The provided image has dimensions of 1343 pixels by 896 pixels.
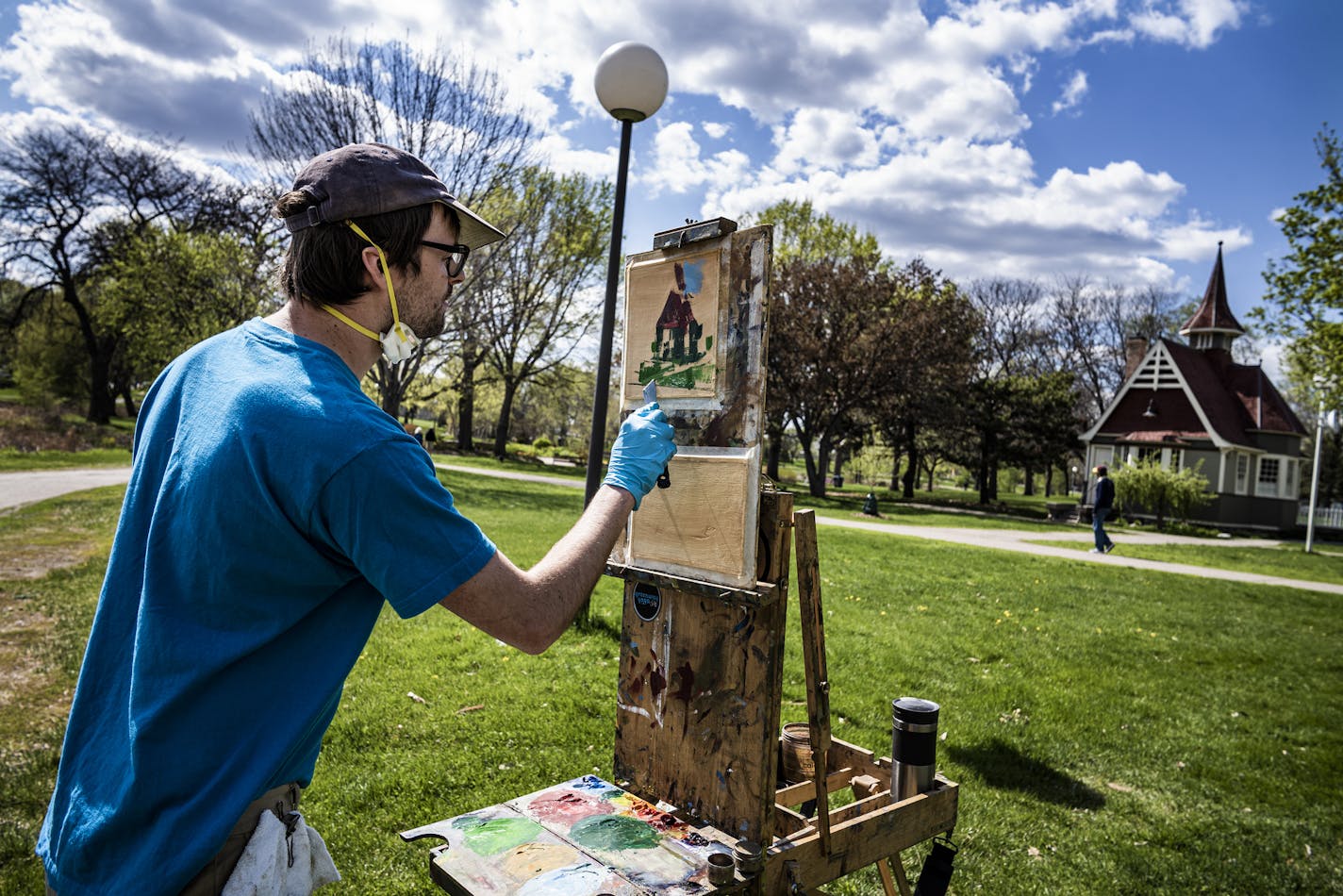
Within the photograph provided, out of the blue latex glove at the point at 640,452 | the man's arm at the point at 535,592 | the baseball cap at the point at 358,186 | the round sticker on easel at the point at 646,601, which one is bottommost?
the round sticker on easel at the point at 646,601

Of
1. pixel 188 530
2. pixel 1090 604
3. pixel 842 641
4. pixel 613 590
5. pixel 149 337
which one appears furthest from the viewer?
pixel 149 337

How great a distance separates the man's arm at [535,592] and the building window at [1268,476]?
115ft

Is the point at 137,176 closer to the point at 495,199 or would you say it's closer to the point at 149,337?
the point at 149,337

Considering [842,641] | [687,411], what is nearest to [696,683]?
[687,411]

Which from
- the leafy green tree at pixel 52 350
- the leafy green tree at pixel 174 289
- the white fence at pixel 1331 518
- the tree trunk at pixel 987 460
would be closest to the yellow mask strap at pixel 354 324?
the leafy green tree at pixel 174 289

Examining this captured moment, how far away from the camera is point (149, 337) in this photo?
26781 mm

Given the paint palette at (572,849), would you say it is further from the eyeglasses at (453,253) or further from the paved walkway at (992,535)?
the paved walkway at (992,535)

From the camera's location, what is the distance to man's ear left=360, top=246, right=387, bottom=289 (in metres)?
1.69

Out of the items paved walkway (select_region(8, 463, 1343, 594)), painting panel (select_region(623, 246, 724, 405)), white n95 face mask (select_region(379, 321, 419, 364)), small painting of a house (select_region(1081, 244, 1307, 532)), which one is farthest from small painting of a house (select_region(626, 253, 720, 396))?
small painting of a house (select_region(1081, 244, 1307, 532))

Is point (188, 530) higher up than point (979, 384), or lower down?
lower down

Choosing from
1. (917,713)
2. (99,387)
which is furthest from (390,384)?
(917,713)

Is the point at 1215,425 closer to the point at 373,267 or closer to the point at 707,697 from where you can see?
the point at 707,697

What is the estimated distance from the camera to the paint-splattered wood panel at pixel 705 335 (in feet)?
8.09

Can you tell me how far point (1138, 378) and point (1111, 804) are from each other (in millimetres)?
31895
